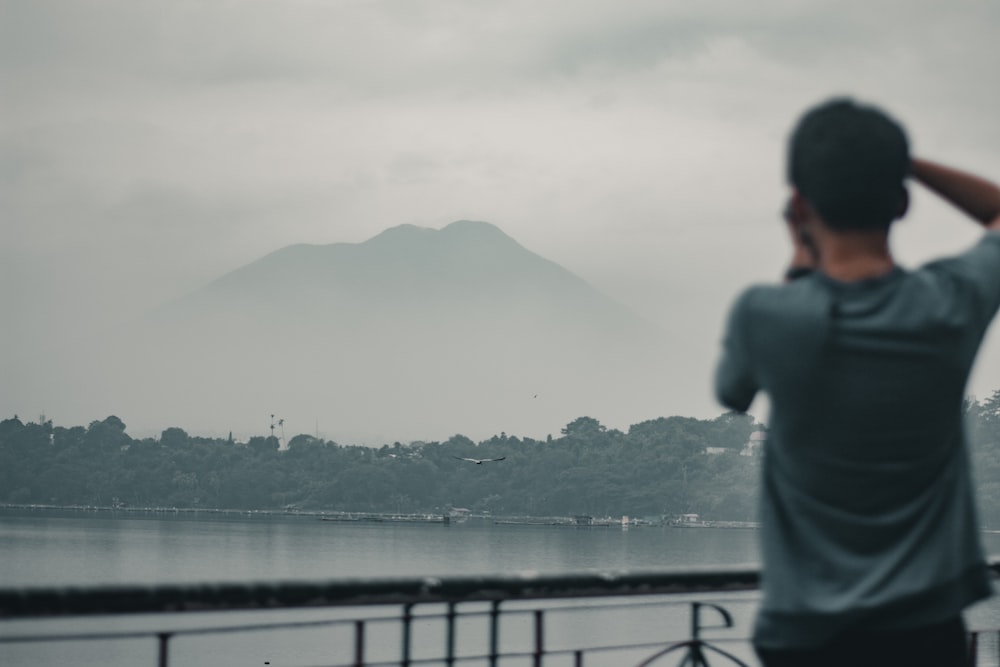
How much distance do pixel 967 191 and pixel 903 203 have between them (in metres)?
0.18

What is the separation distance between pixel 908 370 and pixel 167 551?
111m

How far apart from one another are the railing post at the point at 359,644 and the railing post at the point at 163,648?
0.47 metres

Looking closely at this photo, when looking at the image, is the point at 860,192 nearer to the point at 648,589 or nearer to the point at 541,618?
the point at 648,589

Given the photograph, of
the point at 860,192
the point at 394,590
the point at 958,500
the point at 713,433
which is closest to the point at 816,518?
the point at 958,500

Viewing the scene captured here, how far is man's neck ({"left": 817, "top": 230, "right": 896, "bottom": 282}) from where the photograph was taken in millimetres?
1966

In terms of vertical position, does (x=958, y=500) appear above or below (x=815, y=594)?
above

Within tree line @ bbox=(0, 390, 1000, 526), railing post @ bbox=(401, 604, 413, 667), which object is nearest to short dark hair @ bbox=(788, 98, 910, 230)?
railing post @ bbox=(401, 604, 413, 667)

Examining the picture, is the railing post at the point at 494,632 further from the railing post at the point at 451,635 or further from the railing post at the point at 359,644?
the railing post at the point at 359,644

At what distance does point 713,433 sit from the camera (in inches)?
7362

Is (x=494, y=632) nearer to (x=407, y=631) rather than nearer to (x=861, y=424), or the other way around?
(x=407, y=631)

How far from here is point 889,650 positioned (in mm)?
1913

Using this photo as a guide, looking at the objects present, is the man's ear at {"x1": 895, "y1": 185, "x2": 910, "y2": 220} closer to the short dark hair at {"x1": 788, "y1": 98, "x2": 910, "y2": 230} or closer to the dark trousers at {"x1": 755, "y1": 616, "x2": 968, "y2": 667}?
the short dark hair at {"x1": 788, "y1": 98, "x2": 910, "y2": 230}

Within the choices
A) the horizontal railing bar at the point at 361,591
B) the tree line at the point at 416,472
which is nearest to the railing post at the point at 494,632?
the horizontal railing bar at the point at 361,591

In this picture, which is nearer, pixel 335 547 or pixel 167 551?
pixel 167 551
